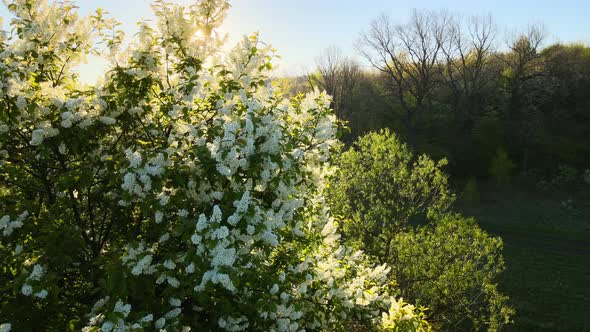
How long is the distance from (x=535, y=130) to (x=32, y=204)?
53.4 m

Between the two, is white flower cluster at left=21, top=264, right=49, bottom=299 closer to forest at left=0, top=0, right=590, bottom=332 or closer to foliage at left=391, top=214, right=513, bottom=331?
forest at left=0, top=0, right=590, bottom=332

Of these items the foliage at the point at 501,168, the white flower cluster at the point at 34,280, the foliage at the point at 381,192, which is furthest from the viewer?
the foliage at the point at 501,168

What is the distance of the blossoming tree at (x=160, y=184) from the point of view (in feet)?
18.5

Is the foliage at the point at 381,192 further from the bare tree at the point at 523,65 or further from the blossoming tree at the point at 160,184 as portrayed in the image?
the bare tree at the point at 523,65

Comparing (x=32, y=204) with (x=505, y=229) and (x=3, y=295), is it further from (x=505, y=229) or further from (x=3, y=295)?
(x=505, y=229)

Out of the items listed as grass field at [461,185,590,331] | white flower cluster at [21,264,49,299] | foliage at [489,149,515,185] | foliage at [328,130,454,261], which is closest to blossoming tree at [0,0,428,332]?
white flower cluster at [21,264,49,299]

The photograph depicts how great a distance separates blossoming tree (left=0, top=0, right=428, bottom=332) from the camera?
5.63m

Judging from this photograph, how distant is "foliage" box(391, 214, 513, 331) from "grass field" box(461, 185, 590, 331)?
753 centimetres

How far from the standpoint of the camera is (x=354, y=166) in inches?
746

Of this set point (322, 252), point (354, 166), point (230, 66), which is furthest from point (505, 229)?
point (230, 66)

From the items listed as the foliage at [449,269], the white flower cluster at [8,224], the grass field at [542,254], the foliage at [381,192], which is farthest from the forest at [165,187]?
the grass field at [542,254]

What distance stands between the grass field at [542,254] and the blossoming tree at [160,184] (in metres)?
18.5

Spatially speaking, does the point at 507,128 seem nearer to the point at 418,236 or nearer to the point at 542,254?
the point at 542,254

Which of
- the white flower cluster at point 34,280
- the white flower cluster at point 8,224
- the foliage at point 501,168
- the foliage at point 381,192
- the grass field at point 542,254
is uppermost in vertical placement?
the white flower cluster at point 8,224
